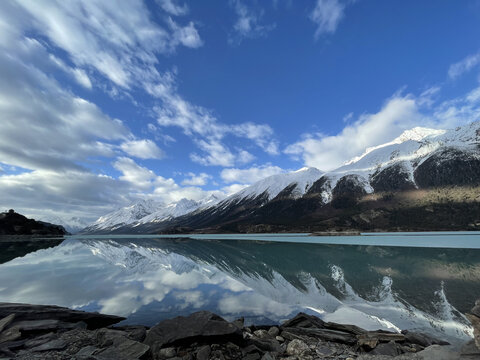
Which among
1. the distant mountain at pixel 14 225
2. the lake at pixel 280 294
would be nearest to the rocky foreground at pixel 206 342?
the lake at pixel 280 294

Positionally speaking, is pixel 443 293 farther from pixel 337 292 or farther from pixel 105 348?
pixel 105 348

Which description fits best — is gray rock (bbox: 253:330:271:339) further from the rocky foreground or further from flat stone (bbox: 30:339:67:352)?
flat stone (bbox: 30:339:67:352)

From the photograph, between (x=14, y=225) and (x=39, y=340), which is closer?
(x=39, y=340)

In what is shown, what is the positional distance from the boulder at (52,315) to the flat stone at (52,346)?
4.69 m

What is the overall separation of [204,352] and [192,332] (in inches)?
49.1

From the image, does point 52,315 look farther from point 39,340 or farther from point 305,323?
point 305,323

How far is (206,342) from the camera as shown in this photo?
11727 millimetres

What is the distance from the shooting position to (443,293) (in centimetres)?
2448

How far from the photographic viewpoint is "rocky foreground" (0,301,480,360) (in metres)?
10.9

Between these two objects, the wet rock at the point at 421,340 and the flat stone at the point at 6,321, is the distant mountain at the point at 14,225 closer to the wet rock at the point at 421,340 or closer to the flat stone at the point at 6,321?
the flat stone at the point at 6,321

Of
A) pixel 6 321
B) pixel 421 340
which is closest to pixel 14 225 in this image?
pixel 6 321

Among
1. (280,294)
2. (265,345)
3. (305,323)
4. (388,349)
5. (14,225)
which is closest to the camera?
(388,349)

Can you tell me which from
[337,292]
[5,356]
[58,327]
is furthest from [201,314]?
[337,292]

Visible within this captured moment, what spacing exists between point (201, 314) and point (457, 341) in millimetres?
15434
